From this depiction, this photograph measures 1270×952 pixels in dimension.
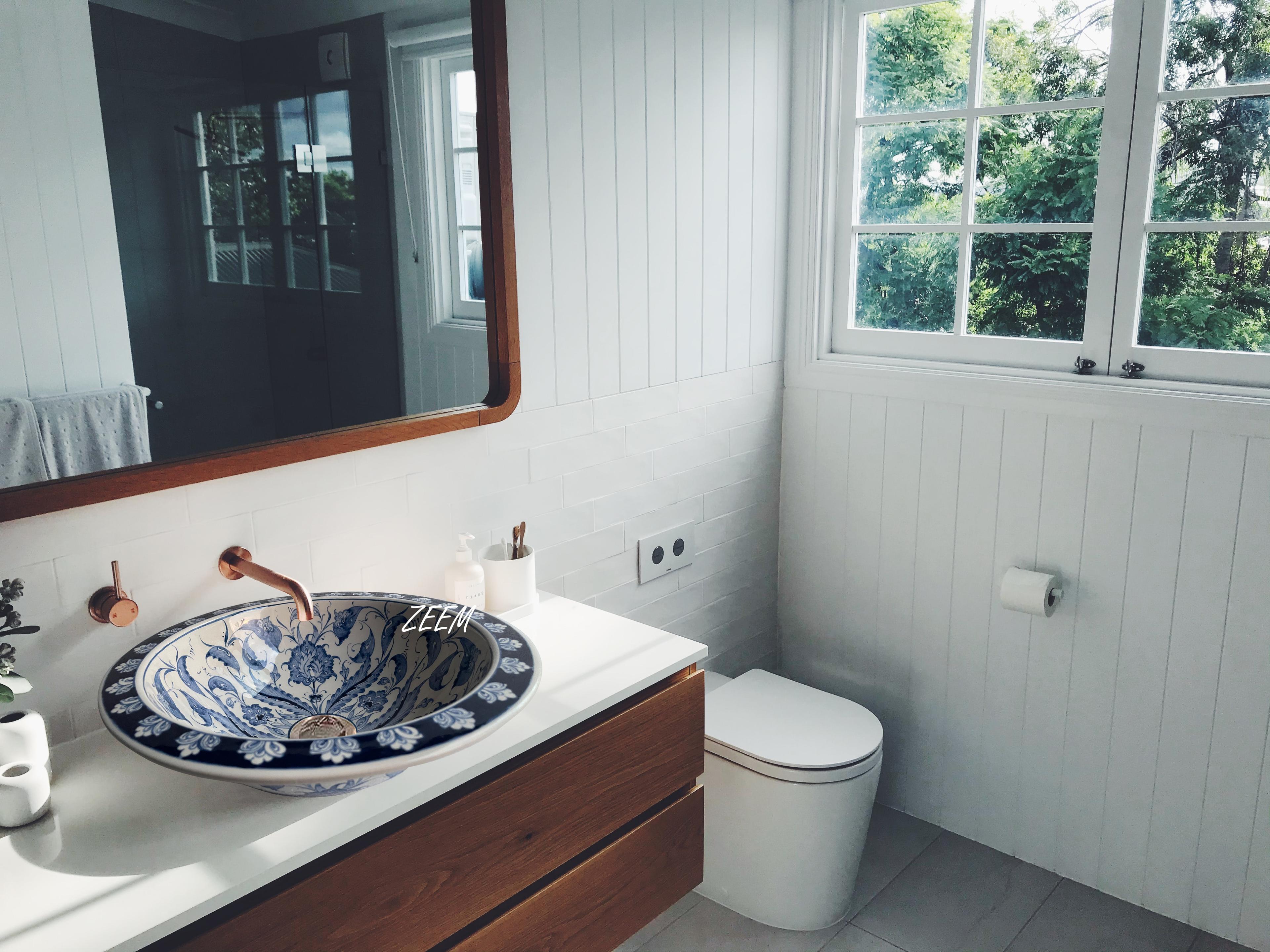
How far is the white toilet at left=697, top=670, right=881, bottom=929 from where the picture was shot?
6.55 ft

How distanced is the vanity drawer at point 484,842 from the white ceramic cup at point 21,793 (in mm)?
272

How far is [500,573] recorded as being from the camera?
1679 mm

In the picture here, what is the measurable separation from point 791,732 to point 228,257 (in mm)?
1414

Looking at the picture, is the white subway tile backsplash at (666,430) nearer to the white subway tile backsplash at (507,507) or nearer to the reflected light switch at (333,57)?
the white subway tile backsplash at (507,507)

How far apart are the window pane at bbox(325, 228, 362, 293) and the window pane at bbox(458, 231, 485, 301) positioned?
7.9 inches

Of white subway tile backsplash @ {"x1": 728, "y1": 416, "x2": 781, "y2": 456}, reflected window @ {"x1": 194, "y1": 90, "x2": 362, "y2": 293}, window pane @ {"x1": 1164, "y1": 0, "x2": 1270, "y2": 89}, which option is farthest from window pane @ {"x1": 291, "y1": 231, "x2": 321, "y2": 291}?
window pane @ {"x1": 1164, "y1": 0, "x2": 1270, "y2": 89}

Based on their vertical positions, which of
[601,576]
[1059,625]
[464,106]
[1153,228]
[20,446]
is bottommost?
[1059,625]

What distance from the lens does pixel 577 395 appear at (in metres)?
1.96

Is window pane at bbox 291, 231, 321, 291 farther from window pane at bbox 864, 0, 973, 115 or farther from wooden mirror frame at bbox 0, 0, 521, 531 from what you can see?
window pane at bbox 864, 0, 973, 115

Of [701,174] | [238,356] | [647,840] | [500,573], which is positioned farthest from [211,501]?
[701,174]

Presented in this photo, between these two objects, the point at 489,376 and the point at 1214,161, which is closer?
the point at 489,376

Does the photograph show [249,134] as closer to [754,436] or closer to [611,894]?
[611,894]

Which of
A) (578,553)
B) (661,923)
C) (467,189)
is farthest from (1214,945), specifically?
(467,189)

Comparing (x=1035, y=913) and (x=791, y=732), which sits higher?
(x=791, y=732)
